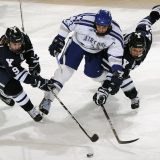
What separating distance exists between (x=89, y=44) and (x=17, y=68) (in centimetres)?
52

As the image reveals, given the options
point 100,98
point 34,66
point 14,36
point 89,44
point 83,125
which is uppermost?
point 14,36

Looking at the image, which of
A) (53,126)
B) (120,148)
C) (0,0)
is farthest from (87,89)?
(0,0)

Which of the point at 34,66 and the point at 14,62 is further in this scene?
the point at 34,66

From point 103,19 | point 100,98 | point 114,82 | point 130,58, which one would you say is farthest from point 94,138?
point 103,19

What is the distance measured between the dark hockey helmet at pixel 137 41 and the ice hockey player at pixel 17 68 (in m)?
0.60

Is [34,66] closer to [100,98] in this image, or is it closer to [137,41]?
[100,98]

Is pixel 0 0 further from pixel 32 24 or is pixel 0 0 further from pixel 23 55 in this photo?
pixel 23 55

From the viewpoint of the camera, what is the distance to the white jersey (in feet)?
9.66

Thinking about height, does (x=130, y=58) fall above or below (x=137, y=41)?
below

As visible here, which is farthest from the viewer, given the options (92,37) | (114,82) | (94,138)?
(92,37)

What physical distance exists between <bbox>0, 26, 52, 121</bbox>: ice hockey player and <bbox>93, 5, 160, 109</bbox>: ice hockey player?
0.37 metres

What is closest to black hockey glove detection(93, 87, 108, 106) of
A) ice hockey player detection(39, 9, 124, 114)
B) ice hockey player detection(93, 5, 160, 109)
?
ice hockey player detection(93, 5, 160, 109)

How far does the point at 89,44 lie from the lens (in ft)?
10.0

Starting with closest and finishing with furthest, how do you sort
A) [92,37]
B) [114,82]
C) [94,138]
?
1. [94,138]
2. [114,82]
3. [92,37]
